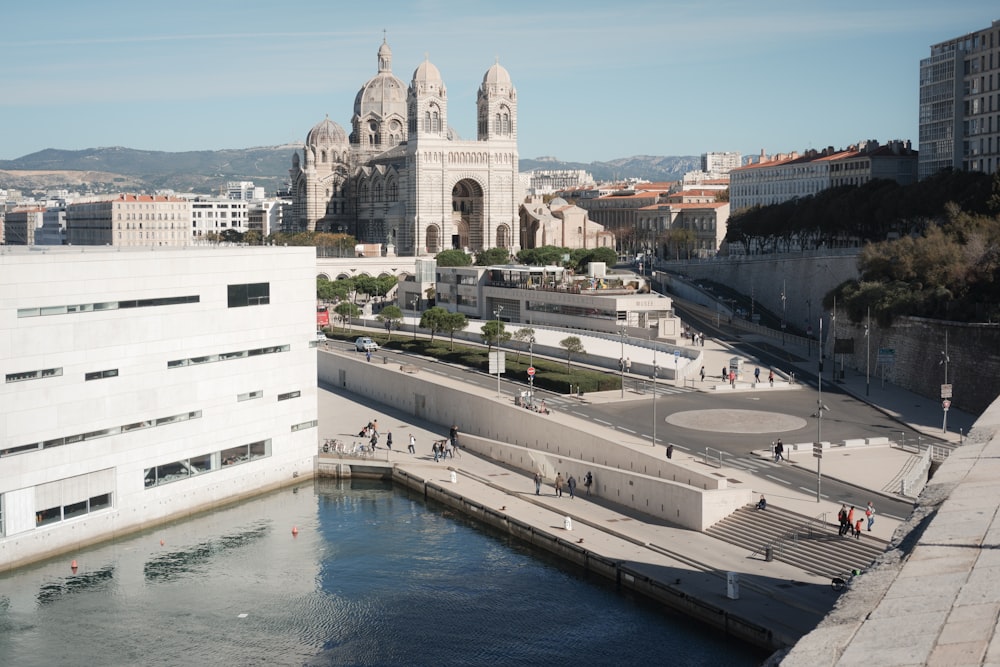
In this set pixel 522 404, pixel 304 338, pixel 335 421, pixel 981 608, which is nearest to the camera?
pixel 981 608

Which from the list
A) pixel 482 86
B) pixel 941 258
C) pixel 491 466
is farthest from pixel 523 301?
pixel 482 86

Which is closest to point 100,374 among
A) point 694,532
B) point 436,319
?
point 694,532

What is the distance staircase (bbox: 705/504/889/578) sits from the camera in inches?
1401

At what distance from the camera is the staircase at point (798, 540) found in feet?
117

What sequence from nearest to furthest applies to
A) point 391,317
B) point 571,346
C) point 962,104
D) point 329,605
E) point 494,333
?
1. point 329,605
2. point 571,346
3. point 494,333
4. point 391,317
5. point 962,104

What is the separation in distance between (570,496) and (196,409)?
14221 millimetres

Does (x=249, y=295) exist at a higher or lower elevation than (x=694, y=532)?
higher

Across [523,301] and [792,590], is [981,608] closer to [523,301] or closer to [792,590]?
[792,590]

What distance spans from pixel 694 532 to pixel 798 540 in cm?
392

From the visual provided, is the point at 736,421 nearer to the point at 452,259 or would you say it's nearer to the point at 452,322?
the point at 452,322

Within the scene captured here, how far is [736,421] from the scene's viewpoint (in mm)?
54500

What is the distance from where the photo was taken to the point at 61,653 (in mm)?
33469

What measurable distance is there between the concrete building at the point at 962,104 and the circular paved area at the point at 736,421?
141 ft

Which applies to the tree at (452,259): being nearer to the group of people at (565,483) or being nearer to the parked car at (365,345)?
the parked car at (365,345)
